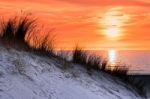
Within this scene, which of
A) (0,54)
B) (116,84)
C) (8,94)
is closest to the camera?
(8,94)

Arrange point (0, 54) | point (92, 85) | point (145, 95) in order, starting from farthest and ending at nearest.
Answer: point (145, 95)
point (92, 85)
point (0, 54)

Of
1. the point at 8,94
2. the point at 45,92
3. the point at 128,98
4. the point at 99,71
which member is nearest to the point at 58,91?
the point at 45,92

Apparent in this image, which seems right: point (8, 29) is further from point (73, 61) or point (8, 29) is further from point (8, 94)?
point (8, 94)

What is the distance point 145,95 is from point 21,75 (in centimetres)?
430

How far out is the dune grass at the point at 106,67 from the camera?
37.5ft

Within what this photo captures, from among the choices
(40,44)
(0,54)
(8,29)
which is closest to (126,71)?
(40,44)

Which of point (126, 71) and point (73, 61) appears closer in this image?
point (73, 61)

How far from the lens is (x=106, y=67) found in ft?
38.9

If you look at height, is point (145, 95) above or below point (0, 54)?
below

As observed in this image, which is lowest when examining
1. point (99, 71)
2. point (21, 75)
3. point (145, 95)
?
point (145, 95)

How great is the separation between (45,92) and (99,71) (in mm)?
3068

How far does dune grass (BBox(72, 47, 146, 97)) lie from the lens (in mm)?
11419

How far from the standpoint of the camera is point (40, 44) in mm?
10859

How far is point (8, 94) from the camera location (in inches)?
299
